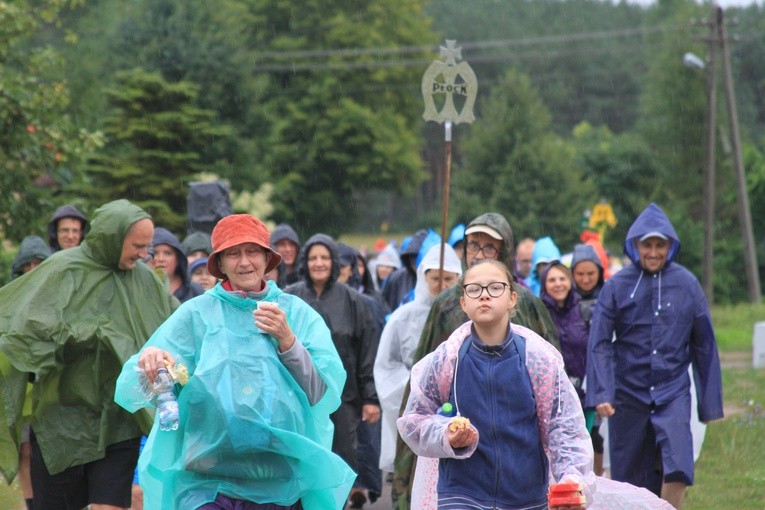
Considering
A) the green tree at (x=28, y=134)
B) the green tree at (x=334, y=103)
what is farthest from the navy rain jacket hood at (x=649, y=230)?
the green tree at (x=334, y=103)

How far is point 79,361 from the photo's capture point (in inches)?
276

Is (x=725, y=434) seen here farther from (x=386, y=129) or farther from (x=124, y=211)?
(x=386, y=129)

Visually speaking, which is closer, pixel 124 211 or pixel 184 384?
pixel 184 384

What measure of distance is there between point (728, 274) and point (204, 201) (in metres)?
41.3

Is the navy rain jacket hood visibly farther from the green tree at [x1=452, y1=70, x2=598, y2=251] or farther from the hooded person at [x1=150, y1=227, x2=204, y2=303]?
the green tree at [x1=452, y1=70, x2=598, y2=251]

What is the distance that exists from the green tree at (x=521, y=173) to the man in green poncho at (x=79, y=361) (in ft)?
141

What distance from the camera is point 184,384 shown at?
18.3 ft

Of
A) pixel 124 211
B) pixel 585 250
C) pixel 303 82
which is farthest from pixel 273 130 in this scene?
pixel 124 211

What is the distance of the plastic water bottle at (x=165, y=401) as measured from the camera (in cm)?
546

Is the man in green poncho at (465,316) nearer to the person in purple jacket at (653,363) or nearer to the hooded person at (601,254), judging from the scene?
the person in purple jacket at (653,363)

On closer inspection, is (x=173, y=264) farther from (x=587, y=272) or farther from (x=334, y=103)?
(x=334, y=103)

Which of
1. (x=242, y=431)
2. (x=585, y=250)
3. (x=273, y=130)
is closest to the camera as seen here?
(x=242, y=431)

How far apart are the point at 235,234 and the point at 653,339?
11.6 ft

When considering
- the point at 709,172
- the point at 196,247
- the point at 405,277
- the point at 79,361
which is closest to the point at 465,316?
the point at 79,361
